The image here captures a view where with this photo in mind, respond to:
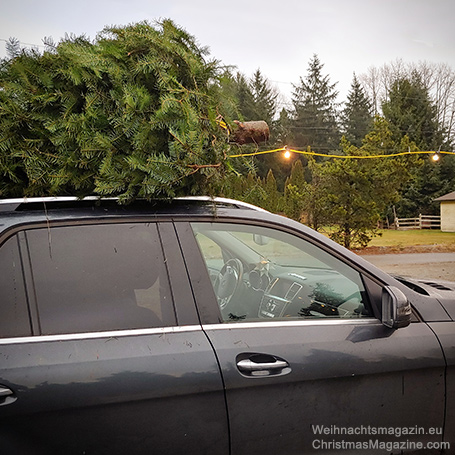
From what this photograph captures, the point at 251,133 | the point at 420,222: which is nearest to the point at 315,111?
the point at 420,222

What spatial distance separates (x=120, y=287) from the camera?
1.91 m

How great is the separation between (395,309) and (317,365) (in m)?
0.44

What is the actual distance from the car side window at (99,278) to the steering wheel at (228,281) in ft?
1.07

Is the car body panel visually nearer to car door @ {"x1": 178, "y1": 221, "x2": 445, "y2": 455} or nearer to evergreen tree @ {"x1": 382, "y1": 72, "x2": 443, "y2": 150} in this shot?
car door @ {"x1": 178, "y1": 221, "x2": 445, "y2": 455}

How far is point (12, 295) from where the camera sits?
5.69 ft

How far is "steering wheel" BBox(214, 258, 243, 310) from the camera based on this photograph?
216 centimetres

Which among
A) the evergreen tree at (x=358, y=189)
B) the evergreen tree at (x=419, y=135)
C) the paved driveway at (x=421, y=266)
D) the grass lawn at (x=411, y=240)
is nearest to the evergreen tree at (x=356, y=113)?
the evergreen tree at (x=419, y=135)

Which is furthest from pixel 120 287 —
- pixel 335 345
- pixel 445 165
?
pixel 445 165

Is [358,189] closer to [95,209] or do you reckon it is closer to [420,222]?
[95,209]

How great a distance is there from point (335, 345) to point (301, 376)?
0.23 meters

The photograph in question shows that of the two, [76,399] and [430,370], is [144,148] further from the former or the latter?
[430,370]

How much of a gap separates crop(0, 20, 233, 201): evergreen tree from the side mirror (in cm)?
98

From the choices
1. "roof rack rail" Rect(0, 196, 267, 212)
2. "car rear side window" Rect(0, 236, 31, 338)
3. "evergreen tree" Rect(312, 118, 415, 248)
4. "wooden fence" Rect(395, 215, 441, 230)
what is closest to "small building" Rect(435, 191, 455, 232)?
"wooden fence" Rect(395, 215, 441, 230)

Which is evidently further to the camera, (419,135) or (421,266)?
(419,135)
